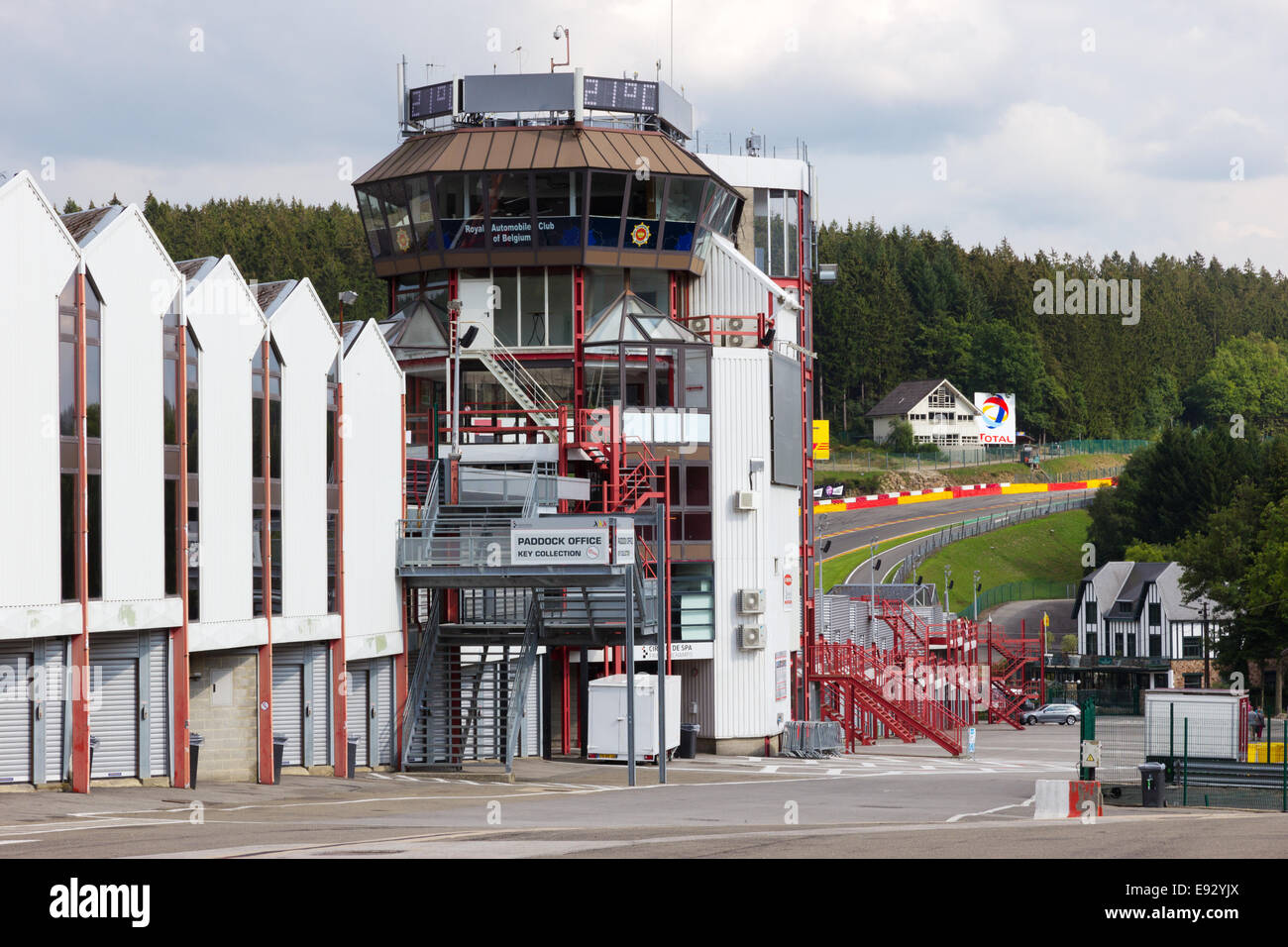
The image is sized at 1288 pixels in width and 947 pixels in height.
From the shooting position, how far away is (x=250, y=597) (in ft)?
112

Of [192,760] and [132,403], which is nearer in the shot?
[132,403]

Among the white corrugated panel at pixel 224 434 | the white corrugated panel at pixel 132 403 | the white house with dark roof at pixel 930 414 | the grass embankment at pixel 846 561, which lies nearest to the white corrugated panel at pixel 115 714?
the white corrugated panel at pixel 132 403

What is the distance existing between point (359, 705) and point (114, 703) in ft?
28.6

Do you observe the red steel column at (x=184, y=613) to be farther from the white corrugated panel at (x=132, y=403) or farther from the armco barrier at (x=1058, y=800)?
the armco barrier at (x=1058, y=800)

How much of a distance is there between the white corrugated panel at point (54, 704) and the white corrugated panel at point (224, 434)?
13.1ft

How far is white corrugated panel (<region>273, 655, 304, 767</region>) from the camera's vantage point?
3575 centimetres

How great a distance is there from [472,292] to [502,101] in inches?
236

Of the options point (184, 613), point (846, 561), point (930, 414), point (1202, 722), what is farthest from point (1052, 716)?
point (930, 414)

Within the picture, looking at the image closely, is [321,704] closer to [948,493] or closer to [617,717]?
[617,717]

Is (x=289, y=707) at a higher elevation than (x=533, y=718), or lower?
higher

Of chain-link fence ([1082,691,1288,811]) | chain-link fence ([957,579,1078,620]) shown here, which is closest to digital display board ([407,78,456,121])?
chain-link fence ([1082,691,1288,811])

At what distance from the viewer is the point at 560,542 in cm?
3741

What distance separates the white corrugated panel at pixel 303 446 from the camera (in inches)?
1409

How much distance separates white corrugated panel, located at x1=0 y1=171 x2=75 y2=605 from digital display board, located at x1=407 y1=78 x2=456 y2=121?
23.7 meters
